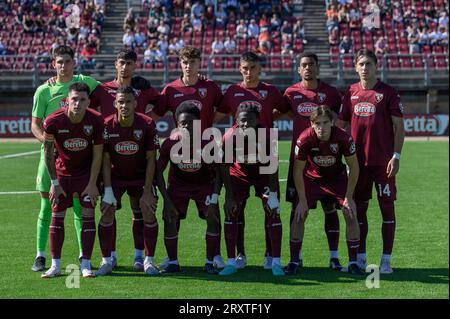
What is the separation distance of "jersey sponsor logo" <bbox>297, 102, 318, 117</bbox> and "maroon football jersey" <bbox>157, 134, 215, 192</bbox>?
1.10m

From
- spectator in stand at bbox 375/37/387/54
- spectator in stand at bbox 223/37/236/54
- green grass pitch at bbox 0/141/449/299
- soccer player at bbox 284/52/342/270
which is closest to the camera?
green grass pitch at bbox 0/141/449/299

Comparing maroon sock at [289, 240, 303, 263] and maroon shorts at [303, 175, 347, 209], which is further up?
maroon shorts at [303, 175, 347, 209]

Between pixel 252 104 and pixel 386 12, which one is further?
pixel 386 12

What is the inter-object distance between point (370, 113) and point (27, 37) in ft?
100

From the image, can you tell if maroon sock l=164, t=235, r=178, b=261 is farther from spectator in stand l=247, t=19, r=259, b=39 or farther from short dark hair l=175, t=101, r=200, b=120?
spectator in stand l=247, t=19, r=259, b=39

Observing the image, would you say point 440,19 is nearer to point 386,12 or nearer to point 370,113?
point 386,12

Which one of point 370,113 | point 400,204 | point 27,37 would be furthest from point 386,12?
point 370,113

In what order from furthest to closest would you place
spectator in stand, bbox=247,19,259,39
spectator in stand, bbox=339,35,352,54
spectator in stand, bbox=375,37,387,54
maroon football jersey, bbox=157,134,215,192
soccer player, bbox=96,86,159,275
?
1. spectator in stand, bbox=247,19,259,39
2. spectator in stand, bbox=375,37,387,54
3. spectator in stand, bbox=339,35,352,54
4. maroon football jersey, bbox=157,134,215,192
5. soccer player, bbox=96,86,159,275

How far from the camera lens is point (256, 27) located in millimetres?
Answer: 37219

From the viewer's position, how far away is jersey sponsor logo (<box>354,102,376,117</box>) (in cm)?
912

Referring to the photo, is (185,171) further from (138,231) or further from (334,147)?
(334,147)

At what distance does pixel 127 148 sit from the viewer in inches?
353

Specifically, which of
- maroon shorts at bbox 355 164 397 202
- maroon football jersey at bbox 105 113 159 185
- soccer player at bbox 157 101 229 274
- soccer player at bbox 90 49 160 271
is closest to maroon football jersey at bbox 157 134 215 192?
soccer player at bbox 157 101 229 274

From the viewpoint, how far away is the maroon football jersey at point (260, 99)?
9.34m
